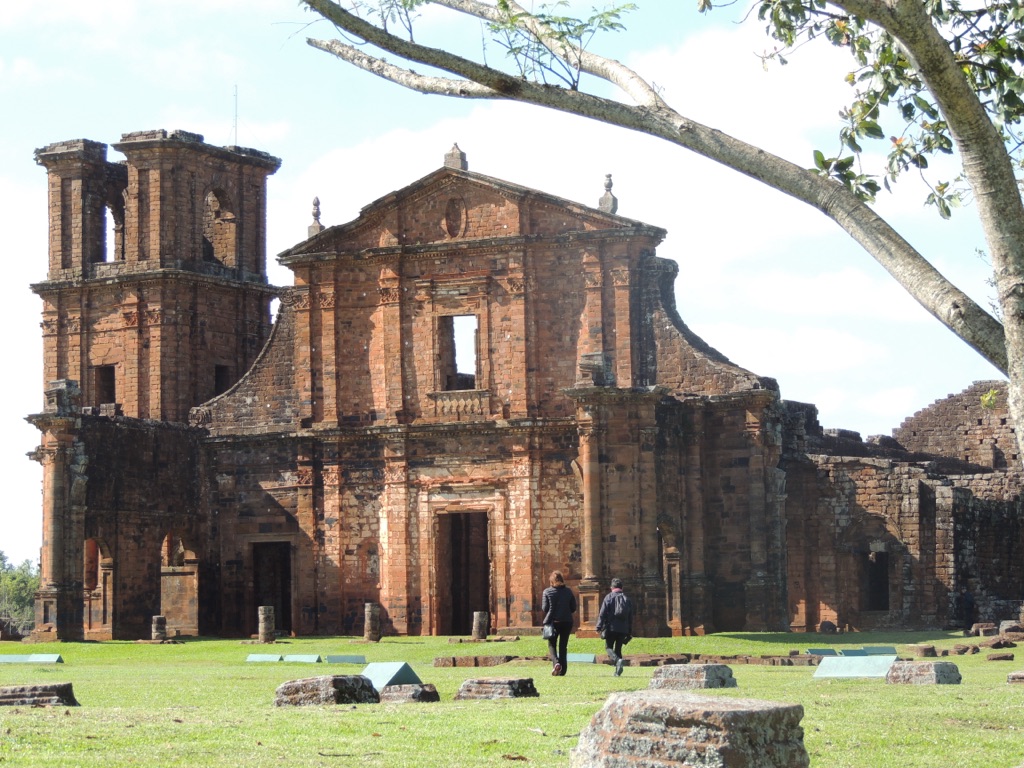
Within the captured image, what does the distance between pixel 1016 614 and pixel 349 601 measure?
48.7 ft

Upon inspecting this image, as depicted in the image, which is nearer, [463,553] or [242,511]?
[242,511]

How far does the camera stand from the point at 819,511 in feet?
134

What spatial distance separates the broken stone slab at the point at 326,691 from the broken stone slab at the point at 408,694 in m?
0.31

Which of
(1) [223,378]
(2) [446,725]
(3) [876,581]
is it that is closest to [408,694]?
(2) [446,725]

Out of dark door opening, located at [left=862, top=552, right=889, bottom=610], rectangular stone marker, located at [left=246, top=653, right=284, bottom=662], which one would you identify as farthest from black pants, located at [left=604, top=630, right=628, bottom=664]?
dark door opening, located at [left=862, top=552, right=889, bottom=610]

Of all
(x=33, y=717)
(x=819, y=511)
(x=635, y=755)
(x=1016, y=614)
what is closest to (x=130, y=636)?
(x=819, y=511)

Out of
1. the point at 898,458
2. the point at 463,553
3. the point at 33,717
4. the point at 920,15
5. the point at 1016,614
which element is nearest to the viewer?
the point at 920,15

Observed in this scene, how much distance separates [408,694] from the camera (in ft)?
50.8

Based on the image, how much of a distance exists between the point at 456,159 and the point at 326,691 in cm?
2457

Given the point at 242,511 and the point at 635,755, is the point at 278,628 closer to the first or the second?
the point at 242,511

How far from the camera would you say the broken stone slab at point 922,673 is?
56.2 feet

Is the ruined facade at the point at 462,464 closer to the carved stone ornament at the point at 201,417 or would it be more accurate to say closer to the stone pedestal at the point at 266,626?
the carved stone ornament at the point at 201,417

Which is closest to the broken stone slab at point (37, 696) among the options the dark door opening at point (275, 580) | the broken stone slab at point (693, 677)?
the broken stone slab at point (693, 677)

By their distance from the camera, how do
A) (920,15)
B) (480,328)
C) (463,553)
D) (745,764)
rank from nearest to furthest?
1. (745,764)
2. (920,15)
3. (480,328)
4. (463,553)
